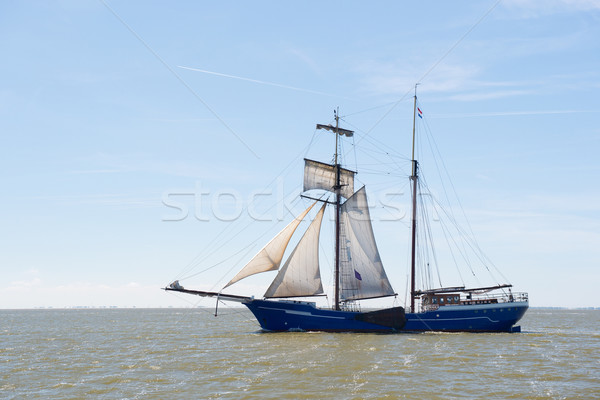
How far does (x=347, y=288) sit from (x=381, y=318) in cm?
458

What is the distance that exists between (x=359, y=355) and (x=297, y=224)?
18724 mm

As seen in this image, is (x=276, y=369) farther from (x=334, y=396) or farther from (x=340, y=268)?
(x=340, y=268)

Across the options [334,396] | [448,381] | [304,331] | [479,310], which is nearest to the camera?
[334,396]

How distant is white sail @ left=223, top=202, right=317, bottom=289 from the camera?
1944 inches

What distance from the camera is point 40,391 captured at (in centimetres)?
2614

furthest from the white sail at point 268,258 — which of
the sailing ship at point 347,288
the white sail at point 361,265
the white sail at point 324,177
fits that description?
the white sail at point 324,177

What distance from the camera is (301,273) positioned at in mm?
51688

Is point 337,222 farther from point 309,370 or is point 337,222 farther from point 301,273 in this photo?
point 309,370

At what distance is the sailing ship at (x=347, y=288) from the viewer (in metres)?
51.4

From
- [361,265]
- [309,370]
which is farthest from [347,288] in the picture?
[309,370]

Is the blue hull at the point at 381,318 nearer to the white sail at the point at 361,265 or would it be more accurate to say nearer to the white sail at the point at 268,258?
the white sail at the point at 361,265

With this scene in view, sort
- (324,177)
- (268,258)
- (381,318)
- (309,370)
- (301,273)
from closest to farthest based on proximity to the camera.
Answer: (309,370) → (268,258) → (301,273) → (381,318) → (324,177)

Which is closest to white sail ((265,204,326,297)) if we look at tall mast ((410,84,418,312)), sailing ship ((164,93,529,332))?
sailing ship ((164,93,529,332))

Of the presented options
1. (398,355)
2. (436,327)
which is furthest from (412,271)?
(398,355)
